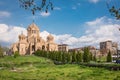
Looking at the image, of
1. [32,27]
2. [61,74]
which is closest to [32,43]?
[32,27]

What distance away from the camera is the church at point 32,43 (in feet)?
430

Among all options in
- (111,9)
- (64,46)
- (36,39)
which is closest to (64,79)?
(111,9)

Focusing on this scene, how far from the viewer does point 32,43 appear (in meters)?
132

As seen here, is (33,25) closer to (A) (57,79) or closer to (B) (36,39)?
(B) (36,39)

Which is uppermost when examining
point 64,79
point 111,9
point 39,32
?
point 39,32

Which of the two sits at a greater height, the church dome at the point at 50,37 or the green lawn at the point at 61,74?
the church dome at the point at 50,37

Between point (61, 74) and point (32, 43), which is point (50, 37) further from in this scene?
point (61, 74)

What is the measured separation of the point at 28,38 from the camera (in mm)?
133625

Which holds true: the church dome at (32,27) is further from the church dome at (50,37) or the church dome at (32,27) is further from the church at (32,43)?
the church dome at (50,37)

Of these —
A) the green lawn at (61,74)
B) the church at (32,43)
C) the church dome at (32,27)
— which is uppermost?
the church dome at (32,27)

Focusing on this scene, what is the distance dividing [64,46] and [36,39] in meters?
32.7

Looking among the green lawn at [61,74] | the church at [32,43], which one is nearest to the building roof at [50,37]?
the church at [32,43]

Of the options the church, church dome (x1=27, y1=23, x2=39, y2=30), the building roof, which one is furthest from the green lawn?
church dome (x1=27, y1=23, x2=39, y2=30)

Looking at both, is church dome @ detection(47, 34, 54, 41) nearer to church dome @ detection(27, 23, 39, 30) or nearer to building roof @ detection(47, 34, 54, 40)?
building roof @ detection(47, 34, 54, 40)
